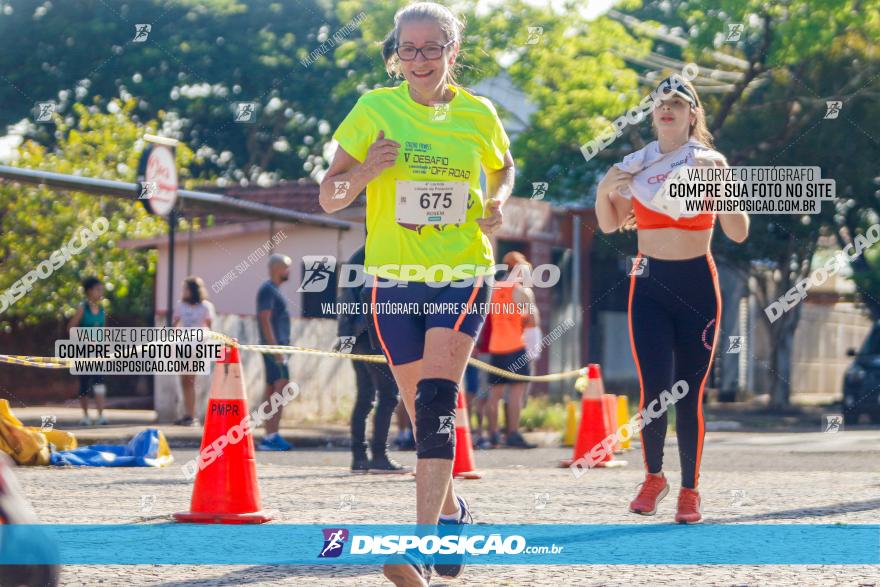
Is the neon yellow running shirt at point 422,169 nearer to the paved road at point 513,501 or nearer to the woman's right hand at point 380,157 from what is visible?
the woman's right hand at point 380,157

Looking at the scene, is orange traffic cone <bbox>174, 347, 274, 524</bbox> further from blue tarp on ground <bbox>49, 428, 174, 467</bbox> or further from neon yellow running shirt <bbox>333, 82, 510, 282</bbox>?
blue tarp on ground <bbox>49, 428, 174, 467</bbox>

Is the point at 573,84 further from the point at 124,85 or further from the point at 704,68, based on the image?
the point at 124,85

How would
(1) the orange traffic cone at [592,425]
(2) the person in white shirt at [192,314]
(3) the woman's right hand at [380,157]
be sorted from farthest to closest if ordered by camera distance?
(2) the person in white shirt at [192,314] < (1) the orange traffic cone at [592,425] < (3) the woman's right hand at [380,157]

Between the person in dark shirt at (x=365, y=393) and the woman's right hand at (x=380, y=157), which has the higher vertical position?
the woman's right hand at (x=380, y=157)

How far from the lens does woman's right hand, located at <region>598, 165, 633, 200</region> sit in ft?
21.8

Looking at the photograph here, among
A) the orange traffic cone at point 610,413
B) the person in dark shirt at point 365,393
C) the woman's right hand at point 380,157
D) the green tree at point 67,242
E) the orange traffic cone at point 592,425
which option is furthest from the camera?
the green tree at point 67,242

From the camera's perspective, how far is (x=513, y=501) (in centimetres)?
791

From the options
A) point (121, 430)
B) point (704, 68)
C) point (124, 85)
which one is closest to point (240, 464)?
point (121, 430)

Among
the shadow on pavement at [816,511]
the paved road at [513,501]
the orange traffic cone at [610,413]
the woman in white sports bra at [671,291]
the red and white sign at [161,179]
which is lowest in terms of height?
the paved road at [513,501]

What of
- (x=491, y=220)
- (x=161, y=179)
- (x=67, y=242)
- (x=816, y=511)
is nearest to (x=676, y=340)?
(x=816, y=511)

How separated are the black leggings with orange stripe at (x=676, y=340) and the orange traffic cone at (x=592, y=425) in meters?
5.00

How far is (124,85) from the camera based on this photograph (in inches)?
1608

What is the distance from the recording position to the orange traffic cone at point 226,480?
6.70m

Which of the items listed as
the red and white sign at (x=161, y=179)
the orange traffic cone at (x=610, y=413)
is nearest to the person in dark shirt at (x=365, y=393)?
the orange traffic cone at (x=610, y=413)
